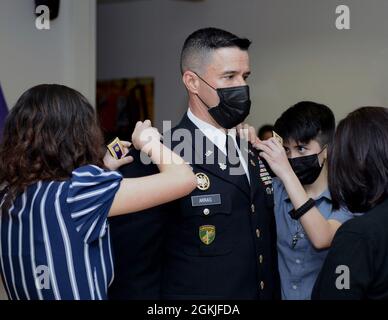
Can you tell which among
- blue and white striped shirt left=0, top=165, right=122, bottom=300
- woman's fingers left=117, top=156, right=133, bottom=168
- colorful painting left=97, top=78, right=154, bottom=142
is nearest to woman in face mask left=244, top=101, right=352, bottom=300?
woman's fingers left=117, top=156, right=133, bottom=168

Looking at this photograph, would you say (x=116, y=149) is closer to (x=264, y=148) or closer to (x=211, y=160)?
(x=211, y=160)

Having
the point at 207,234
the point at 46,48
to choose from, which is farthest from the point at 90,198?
the point at 46,48

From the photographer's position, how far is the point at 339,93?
4605 millimetres

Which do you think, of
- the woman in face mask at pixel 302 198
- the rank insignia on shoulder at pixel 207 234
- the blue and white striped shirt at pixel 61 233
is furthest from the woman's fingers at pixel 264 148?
the blue and white striped shirt at pixel 61 233

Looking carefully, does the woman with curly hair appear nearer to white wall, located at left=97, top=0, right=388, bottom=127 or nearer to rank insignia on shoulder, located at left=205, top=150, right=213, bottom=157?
rank insignia on shoulder, located at left=205, top=150, right=213, bottom=157

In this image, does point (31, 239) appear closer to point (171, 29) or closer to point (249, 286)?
point (249, 286)

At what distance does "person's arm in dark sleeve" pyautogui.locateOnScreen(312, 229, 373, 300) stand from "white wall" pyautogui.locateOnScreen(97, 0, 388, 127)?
3094 mm

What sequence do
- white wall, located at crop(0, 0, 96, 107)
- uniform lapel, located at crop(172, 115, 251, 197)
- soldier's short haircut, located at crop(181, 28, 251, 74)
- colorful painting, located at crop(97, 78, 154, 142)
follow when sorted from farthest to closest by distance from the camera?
colorful painting, located at crop(97, 78, 154, 142) → white wall, located at crop(0, 0, 96, 107) → soldier's short haircut, located at crop(181, 28, 251, 74) → uniform lapel, located at crop(172, 115, 251, 197)

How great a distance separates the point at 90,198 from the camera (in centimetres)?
150

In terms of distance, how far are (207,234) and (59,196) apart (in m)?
0.57

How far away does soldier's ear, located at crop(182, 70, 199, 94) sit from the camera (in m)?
2.15

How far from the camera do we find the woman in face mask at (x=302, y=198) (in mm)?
1906

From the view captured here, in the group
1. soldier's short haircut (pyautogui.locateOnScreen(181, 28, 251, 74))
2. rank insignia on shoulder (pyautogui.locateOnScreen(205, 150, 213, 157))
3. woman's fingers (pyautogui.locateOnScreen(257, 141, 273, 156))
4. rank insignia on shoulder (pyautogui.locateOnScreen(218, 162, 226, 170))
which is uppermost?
soldier's short haircut (pyautogui.locateOnScreen(181, 28, 251, 74))
